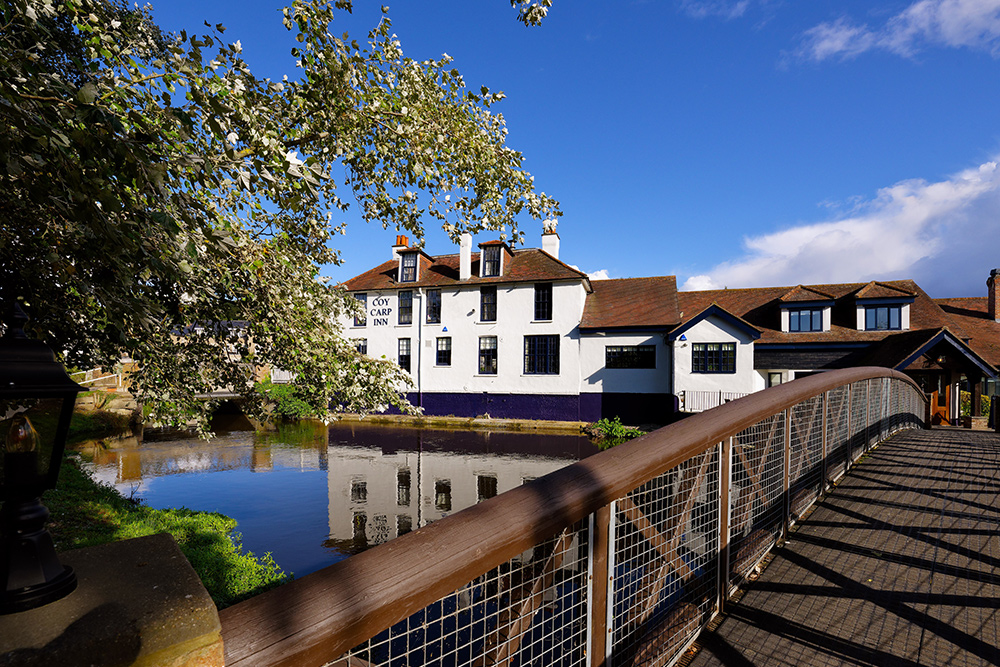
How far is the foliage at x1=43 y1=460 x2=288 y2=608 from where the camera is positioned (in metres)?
6.55

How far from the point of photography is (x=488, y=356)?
30.5m

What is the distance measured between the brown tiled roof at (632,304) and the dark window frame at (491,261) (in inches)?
239

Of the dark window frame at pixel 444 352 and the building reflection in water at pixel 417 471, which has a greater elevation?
the dark window frame at pixel 444 352

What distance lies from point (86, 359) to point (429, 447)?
16.7m

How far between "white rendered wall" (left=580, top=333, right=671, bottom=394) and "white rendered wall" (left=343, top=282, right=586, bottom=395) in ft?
2.06

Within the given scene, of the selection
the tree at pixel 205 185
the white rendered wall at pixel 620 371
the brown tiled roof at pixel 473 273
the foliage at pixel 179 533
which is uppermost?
the brown tiled roof at pixel 473 273

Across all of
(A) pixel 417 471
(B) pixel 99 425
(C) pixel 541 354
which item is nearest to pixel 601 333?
(C) pixel 541 354

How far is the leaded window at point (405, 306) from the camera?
32500mm

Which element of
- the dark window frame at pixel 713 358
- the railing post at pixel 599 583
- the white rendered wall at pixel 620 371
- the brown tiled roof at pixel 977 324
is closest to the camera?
the railing post at pixel 599 583

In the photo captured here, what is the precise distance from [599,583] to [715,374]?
25.9 metres

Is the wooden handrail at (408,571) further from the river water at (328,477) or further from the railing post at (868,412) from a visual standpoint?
the river water at (328,477)

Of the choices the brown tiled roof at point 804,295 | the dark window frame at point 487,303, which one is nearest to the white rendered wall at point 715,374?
the brown tiled roof at point 804,295

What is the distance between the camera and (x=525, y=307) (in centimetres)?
2989

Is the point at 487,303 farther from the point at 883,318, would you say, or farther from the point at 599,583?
the point at 599,583
